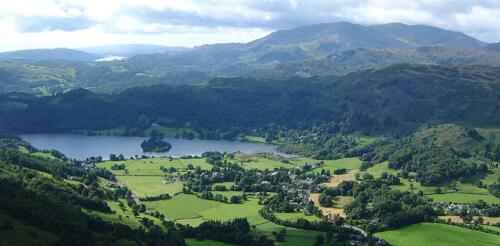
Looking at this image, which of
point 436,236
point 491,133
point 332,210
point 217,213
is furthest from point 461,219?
point 491,133

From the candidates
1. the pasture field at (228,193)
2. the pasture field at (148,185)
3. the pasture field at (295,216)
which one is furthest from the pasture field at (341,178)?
the pasture field at (148,185)

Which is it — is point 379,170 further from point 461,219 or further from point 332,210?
point 461,219

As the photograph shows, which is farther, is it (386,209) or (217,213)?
(217,213)

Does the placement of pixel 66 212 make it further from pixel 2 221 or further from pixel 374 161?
pixel 374 161

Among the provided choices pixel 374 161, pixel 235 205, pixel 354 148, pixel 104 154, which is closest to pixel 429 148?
pixel 374 161

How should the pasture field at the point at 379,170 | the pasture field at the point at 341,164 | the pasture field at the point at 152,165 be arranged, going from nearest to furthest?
the pasture field at the point at 152,165
the pasture field at the point at 379,170
the pasture field at the point at 341,164

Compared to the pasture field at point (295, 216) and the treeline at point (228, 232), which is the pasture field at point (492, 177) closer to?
the pasture field at point (295, 216)

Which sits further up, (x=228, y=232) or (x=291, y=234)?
(x=228, y=232)

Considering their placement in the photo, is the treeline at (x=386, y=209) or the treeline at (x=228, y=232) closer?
the treeline at (x=228, y=232)
